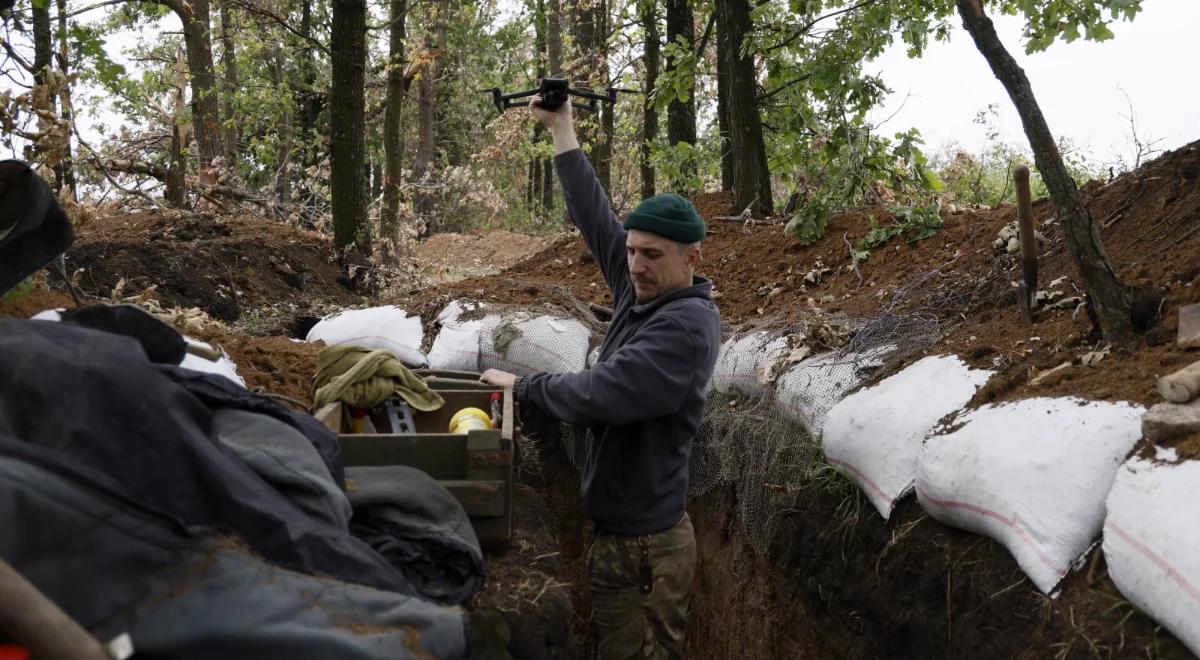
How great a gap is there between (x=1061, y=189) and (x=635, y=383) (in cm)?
209

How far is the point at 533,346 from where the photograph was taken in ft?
18.9

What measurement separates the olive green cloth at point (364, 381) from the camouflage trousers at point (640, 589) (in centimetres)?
83

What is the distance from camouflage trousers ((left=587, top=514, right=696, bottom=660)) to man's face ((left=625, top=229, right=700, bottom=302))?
2.80ft

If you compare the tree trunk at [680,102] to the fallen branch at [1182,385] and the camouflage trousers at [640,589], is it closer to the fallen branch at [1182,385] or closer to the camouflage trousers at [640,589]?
the camouflage trousers at [640,589]

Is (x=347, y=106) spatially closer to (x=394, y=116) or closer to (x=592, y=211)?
(x=394, y=116)

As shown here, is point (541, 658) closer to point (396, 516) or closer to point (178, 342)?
point (396, 516)

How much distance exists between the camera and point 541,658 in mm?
2686

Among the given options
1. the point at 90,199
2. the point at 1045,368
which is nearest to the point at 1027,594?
the point at 1045,368

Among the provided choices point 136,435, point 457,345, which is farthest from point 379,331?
point 136,435

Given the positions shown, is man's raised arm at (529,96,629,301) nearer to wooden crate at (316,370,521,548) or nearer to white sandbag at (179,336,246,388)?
wooden crate at (316,370,521,548)

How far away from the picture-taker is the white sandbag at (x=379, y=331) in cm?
592

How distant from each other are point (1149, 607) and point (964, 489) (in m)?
0.80

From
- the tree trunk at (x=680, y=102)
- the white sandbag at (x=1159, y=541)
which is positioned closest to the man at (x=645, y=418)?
the white sandbag at (x=1159, y=541)

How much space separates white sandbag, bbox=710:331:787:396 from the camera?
16.8 ft
